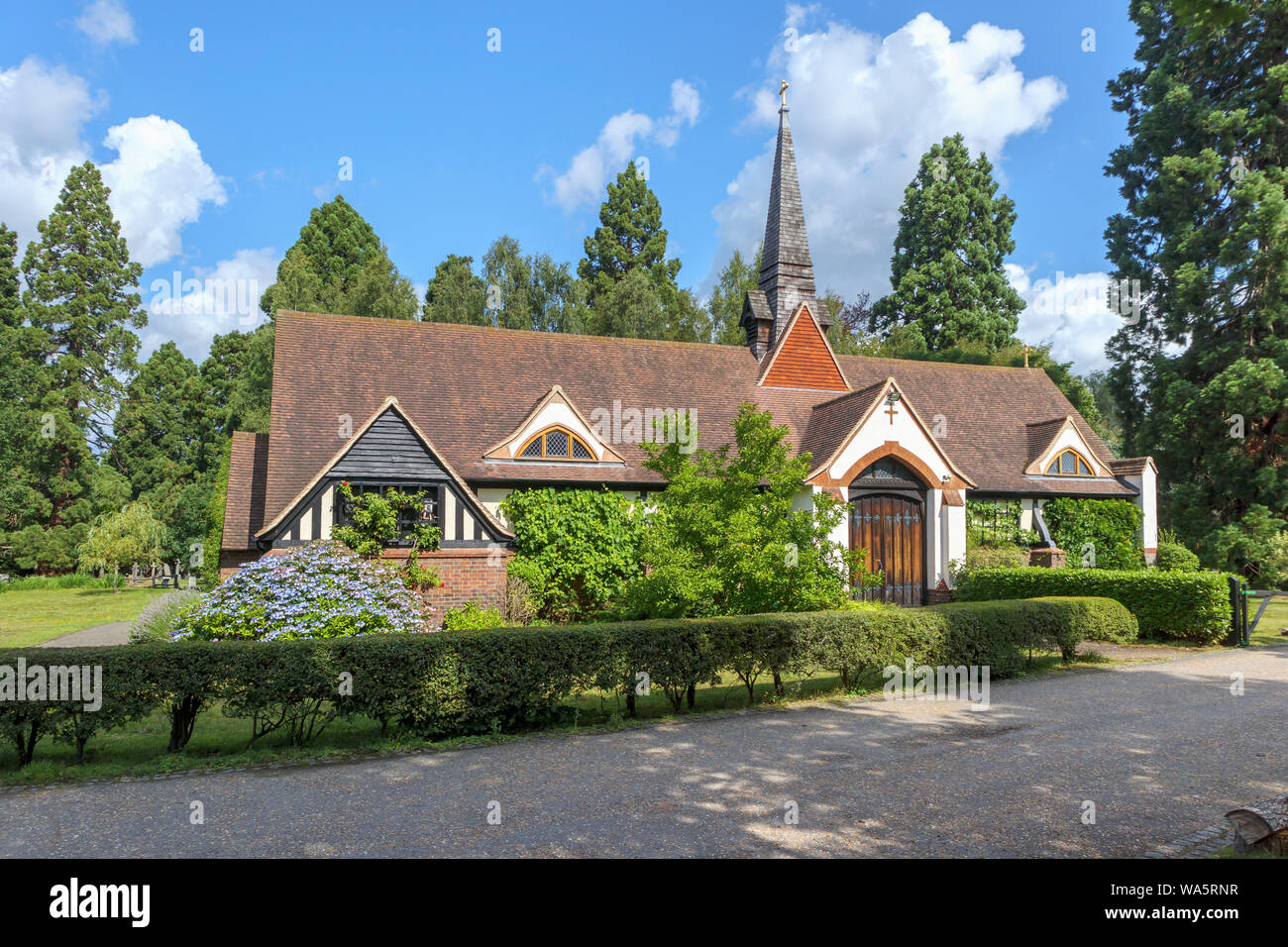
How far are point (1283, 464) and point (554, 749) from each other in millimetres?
29296

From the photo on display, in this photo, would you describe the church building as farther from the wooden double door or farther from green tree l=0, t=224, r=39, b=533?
green tree l=0, t=224, r=39, b=533

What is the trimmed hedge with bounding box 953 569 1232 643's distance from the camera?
15.7 m

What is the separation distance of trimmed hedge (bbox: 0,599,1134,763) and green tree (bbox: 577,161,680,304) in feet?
137

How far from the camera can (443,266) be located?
44.0 meters

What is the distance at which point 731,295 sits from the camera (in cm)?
4112

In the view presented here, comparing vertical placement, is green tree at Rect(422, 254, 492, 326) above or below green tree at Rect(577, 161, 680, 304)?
below

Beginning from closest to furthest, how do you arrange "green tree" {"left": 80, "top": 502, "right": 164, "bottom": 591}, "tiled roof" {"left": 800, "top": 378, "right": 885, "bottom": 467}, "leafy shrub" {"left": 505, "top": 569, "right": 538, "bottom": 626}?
"leafy shrub" {"left": 505, "top": 569, "right": 538, "bottom": 626} → "tiled roof" {"left": 800, "top": 378, "right": 885, "bottom": 467} → "green tree" {"left": 80, "top": 502, "right": 164, "bottom": 591}

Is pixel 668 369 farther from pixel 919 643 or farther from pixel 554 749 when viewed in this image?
pixel 554 749

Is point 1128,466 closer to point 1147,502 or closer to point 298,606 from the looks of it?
point 1147,502

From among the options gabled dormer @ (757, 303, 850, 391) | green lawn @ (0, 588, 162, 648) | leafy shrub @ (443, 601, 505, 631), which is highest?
gabled dormer @ (757, 303, 850, 391)

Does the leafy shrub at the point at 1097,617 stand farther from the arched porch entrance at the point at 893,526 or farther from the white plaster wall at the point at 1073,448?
the white plaster wall at the point at 1073,448

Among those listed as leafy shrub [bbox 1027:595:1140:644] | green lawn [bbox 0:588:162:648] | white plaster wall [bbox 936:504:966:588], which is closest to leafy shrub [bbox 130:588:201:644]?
green lawn [bbox 0:588:162:648]

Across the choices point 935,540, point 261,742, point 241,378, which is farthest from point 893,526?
point 241,378
